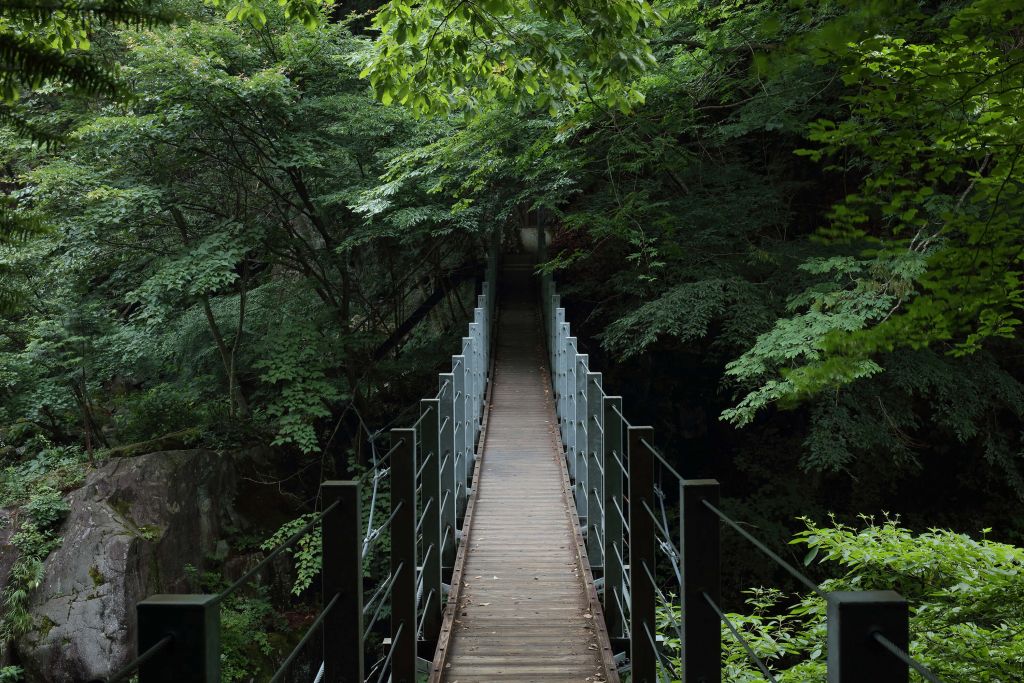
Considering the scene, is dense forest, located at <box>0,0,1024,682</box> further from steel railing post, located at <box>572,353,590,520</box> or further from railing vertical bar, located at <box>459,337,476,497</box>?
steel railing post, located at <box>572,353,590,520</box>

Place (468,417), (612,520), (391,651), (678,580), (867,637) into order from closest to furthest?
(867,637) → (678,580) → (391,651) → (612,520) → (468,417)

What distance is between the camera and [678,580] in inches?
81.0

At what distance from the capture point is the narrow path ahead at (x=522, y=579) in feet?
9.96

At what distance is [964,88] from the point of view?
2775 millimetres

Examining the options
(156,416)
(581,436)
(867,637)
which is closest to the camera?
(867,637)

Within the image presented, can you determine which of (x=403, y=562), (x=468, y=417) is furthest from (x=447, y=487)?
(x=468, y=417)

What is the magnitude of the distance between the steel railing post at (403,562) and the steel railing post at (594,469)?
176 cm

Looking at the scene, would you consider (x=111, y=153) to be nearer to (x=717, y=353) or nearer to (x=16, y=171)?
(x=16, y=171)

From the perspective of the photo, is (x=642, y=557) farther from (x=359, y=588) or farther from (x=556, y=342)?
(x=556, y=342)

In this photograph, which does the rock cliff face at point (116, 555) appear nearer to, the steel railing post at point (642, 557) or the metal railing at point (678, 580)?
the metal railing at point (678, 580)

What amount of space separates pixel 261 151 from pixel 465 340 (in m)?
4.39

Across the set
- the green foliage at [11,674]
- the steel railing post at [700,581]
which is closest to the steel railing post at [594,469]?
the steel railing post at [700,581]

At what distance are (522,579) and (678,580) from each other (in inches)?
78.1

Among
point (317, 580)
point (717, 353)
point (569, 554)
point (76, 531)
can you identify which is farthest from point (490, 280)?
point (569, 554)
